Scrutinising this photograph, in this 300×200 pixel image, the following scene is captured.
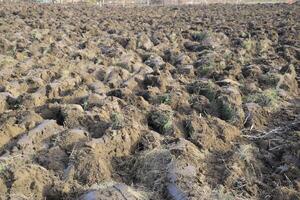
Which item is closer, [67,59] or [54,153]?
[54,153]

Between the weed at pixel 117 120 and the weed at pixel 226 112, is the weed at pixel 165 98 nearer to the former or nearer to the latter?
the weed at pixel 226 112

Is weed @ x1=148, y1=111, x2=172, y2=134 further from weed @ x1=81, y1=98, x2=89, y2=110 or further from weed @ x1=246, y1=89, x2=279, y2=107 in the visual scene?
weed @ x1=246, y1=89, x2=279, y2=107

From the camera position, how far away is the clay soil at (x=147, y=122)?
4418mm

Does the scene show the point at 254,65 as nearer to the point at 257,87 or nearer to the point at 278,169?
the point at 257,87

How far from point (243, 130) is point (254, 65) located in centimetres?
314

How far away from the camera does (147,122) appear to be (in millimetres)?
5996

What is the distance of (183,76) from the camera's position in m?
8.27

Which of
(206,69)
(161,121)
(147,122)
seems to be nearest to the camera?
(161,121)

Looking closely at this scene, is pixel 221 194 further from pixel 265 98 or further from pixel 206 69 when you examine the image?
pixel 206 69

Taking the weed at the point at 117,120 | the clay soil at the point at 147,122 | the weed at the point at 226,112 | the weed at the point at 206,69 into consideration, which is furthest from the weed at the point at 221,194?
the weed at the point at 206,69

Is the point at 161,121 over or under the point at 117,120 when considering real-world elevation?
under

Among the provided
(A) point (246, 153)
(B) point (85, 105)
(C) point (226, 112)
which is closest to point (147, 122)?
(B) point (85, 105)

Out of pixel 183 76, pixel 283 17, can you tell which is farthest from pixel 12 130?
pixel 283 17

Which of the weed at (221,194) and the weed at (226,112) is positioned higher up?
the weed at (221,194)
